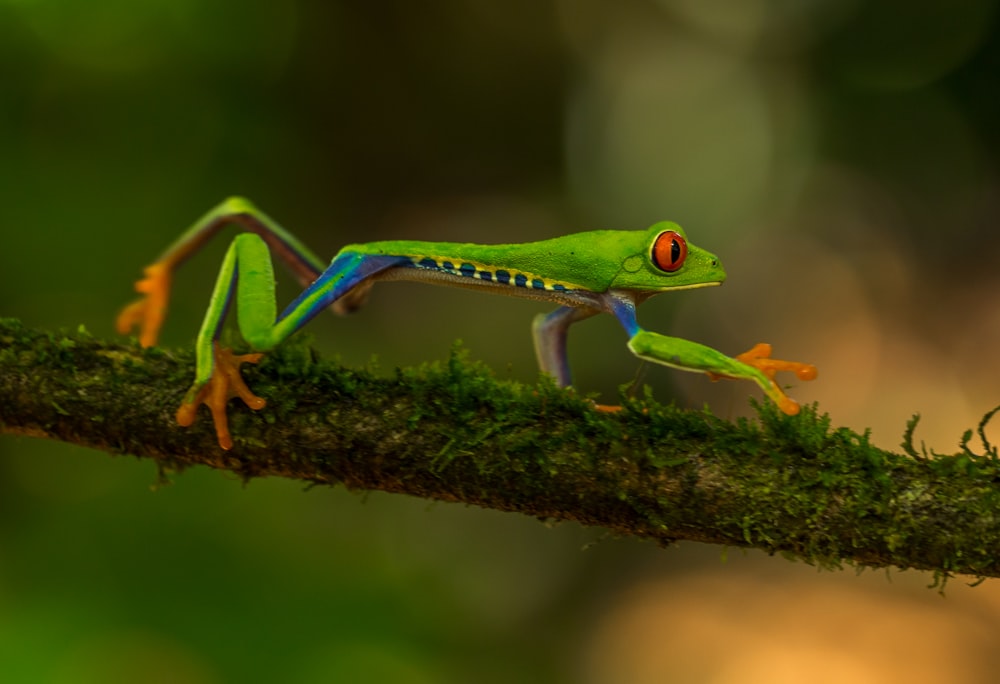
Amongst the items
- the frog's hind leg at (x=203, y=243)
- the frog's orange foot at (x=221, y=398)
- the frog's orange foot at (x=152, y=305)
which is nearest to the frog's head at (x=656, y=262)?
the frog's hind leg at (x=203, y=243)

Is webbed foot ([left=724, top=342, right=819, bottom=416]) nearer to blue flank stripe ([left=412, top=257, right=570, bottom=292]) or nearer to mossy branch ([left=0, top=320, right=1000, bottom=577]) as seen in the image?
mossy branch ([left=0, top=320, right=1000, bottom=577])

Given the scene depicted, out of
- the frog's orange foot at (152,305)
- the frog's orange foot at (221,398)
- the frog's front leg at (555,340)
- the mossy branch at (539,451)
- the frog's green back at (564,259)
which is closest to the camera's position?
the mossy branch at (539,451)

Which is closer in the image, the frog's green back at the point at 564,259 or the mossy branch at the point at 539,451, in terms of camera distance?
the mossy branch at the point at 539,451

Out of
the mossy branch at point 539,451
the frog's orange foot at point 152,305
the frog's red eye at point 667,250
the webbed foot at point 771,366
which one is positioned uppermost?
the frog's red eye at point 667,250

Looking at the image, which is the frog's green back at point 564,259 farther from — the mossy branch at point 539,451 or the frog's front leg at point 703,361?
the mossy branch at point 539,451

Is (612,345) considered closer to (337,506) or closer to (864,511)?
(337,506)

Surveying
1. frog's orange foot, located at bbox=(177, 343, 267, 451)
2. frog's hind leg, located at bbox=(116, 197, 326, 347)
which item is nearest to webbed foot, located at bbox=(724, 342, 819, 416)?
frog's orange foot, located at bbox=(177, 343, 267, 451)
